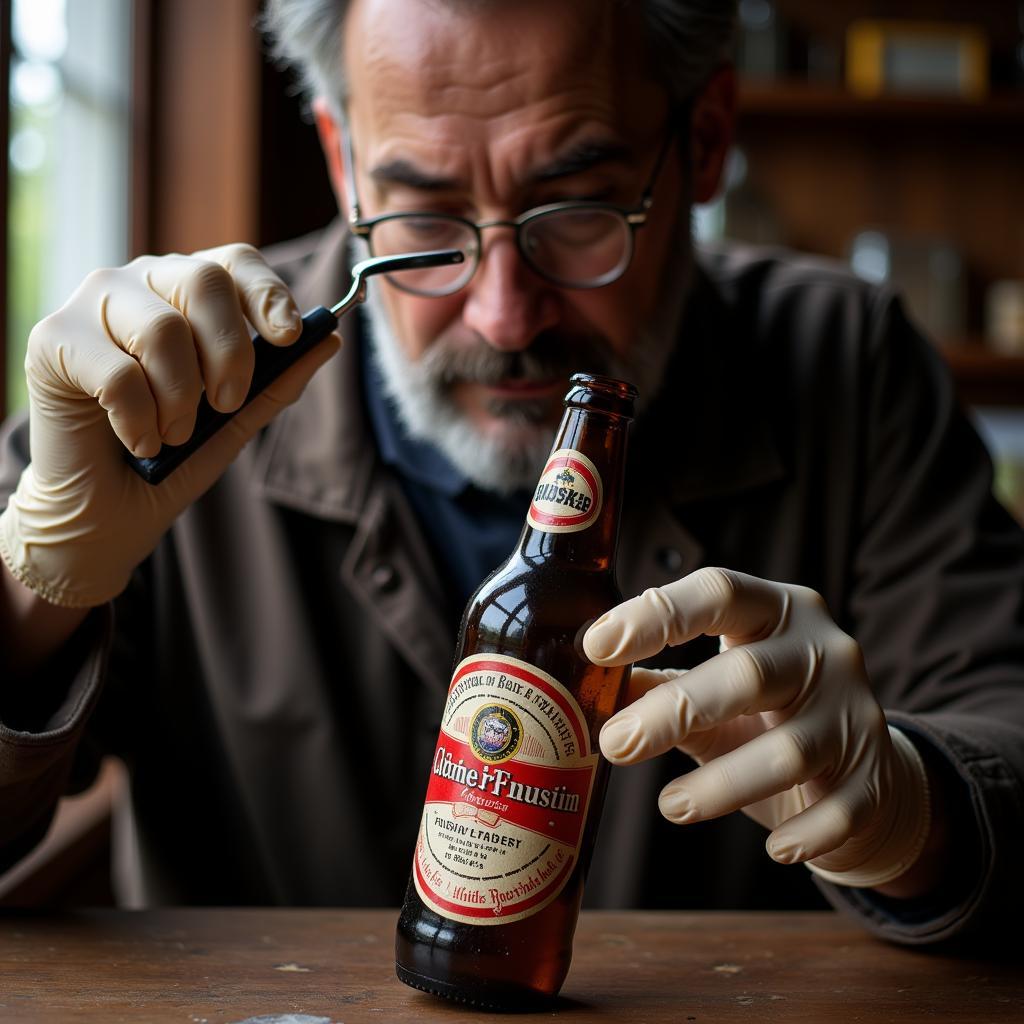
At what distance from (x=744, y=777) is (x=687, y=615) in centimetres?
11

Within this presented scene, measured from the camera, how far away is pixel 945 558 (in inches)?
50.8

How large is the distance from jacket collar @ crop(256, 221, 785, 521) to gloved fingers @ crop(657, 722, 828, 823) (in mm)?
565

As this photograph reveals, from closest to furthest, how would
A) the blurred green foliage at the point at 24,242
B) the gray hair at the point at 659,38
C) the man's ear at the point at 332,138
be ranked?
the gray hair at the point at 659,38 < the man's ear at the point at 332,138 < the blurred green foliage at the point at 24,242

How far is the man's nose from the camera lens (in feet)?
3.56

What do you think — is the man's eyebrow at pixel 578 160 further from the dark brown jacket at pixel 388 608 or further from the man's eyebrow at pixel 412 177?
the dark brown jacket at pixel 388 608

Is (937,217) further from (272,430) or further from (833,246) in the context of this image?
(272,430)

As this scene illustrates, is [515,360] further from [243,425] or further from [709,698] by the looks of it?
[709,698]

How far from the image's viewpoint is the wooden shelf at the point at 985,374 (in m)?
2.65

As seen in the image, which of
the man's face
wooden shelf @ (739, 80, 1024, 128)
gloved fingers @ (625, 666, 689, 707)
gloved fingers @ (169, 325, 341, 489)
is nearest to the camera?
gloved fingers @ (625, 666, 689, 707)

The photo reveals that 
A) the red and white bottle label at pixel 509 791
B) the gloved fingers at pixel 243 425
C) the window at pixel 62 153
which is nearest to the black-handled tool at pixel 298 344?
the gloved fingers at pixel 243 425

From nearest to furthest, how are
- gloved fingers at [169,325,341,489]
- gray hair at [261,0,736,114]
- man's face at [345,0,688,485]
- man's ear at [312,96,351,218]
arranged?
gloved fingers at [169,325,341,489]
man's face at [345,0,688,485]
gray hair at [261,0,736,114]
man's ear at [312,96,351,218]

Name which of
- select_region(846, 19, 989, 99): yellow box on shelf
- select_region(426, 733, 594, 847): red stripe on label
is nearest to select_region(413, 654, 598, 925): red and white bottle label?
select_region(426, 733, 594, 847): red stripe on label

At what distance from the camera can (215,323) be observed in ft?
2.85

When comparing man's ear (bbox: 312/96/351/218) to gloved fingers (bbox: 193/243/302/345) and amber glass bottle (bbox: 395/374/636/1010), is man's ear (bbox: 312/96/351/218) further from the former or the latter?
amber glass bottle (bbox: 395/374/636/1010)
